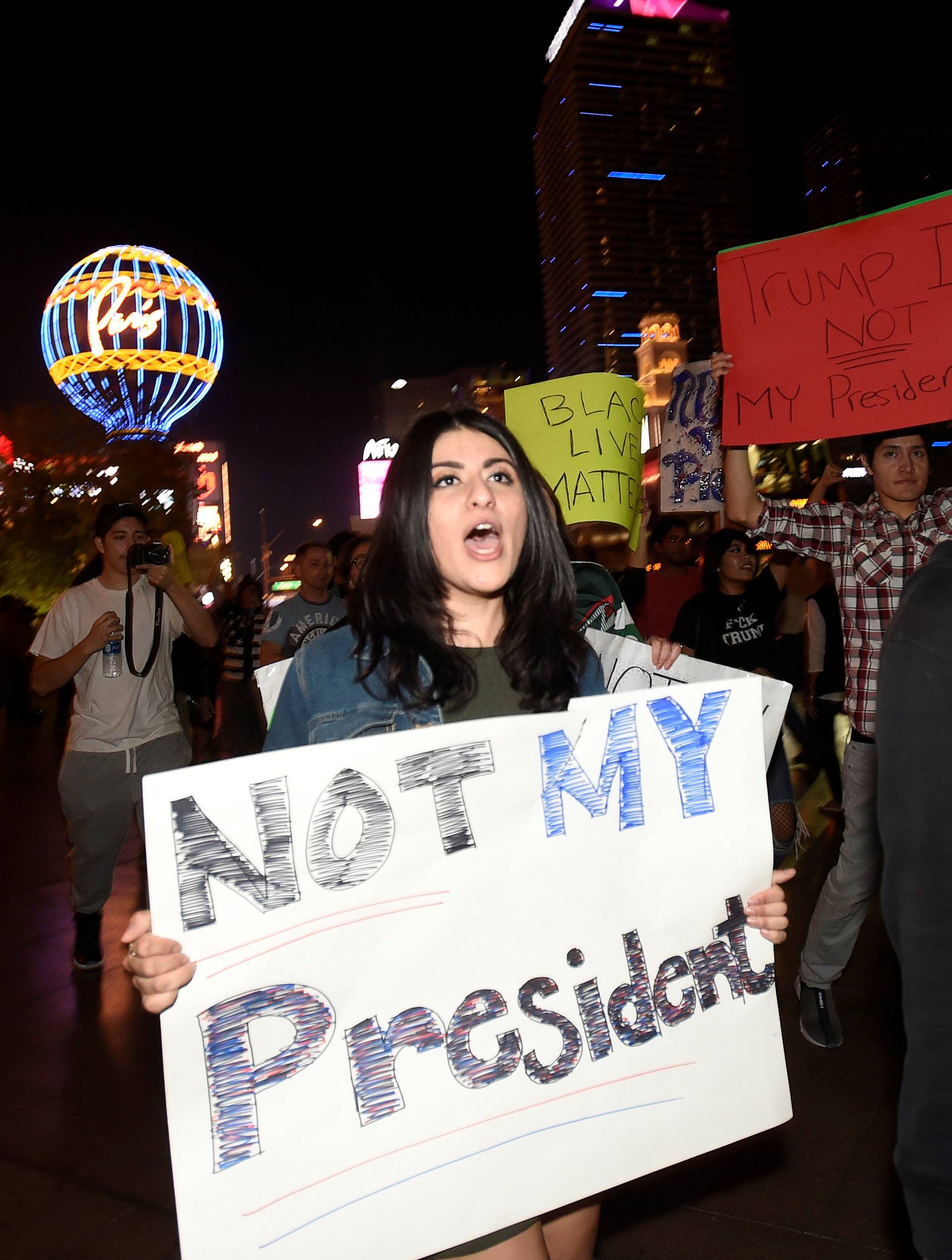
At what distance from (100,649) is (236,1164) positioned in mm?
3447

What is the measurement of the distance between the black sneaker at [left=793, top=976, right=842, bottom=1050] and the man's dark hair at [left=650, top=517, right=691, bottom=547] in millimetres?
3421

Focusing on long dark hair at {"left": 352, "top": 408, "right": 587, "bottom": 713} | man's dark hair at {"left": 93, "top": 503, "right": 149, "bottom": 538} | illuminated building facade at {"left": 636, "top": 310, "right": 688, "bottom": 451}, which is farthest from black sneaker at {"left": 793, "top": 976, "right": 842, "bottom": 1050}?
illuminated building facade at {"left": 636, "top": 310, "right": 688, "bottom": 451}

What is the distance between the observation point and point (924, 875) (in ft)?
3.22

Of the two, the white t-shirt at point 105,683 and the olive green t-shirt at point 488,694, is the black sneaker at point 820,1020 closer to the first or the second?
the olive green t-shirt at point 488,694

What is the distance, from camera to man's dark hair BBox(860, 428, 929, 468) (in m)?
3.57

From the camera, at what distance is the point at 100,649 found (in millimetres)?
4551

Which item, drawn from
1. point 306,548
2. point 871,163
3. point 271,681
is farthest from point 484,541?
point 871,163

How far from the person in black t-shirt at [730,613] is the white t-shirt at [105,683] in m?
3.02

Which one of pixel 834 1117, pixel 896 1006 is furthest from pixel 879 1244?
pixel 896 1006

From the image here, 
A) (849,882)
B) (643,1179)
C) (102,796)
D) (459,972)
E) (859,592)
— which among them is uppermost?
(859,592)

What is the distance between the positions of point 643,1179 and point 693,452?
10.8ft

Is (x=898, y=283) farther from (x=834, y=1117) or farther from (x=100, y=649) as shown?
(x=100, y=649)

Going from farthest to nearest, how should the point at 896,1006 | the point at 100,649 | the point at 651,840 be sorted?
the point at 100,649
the point at 896,1006
the point at 651,840

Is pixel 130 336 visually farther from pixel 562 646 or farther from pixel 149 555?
pixel 562 646
